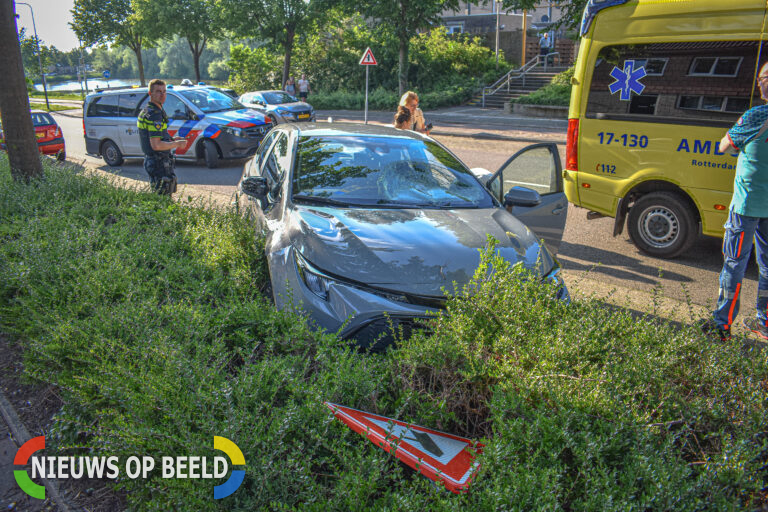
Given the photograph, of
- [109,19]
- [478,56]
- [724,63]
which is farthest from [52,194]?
[109,19]

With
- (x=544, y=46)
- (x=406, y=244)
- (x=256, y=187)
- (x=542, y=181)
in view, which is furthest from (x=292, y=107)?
(x=544, y=46)

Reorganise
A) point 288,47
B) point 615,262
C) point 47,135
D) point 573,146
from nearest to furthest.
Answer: point 615,262
point 573,146
point 47,135
point 288,47

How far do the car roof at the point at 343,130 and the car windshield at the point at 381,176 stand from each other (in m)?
0.12

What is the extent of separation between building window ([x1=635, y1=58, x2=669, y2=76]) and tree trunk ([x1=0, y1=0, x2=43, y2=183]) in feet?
24.7

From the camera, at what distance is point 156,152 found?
284 inches

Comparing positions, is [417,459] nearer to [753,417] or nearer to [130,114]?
[753,417]

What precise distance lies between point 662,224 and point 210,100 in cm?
1073

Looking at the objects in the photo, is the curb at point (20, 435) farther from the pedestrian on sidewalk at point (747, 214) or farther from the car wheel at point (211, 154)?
the car wheel at point (211, 154)

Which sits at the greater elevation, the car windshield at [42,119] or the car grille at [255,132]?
the car windshield at [42,119]

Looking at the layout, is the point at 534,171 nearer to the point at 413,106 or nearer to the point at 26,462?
the point at 413,106

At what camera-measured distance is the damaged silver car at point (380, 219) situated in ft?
11.1

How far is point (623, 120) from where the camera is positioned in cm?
648

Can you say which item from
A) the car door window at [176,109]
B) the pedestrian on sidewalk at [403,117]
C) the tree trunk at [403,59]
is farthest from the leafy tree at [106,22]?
the pedestrian on sidewalk at [403,117]

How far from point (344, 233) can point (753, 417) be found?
2487mm
